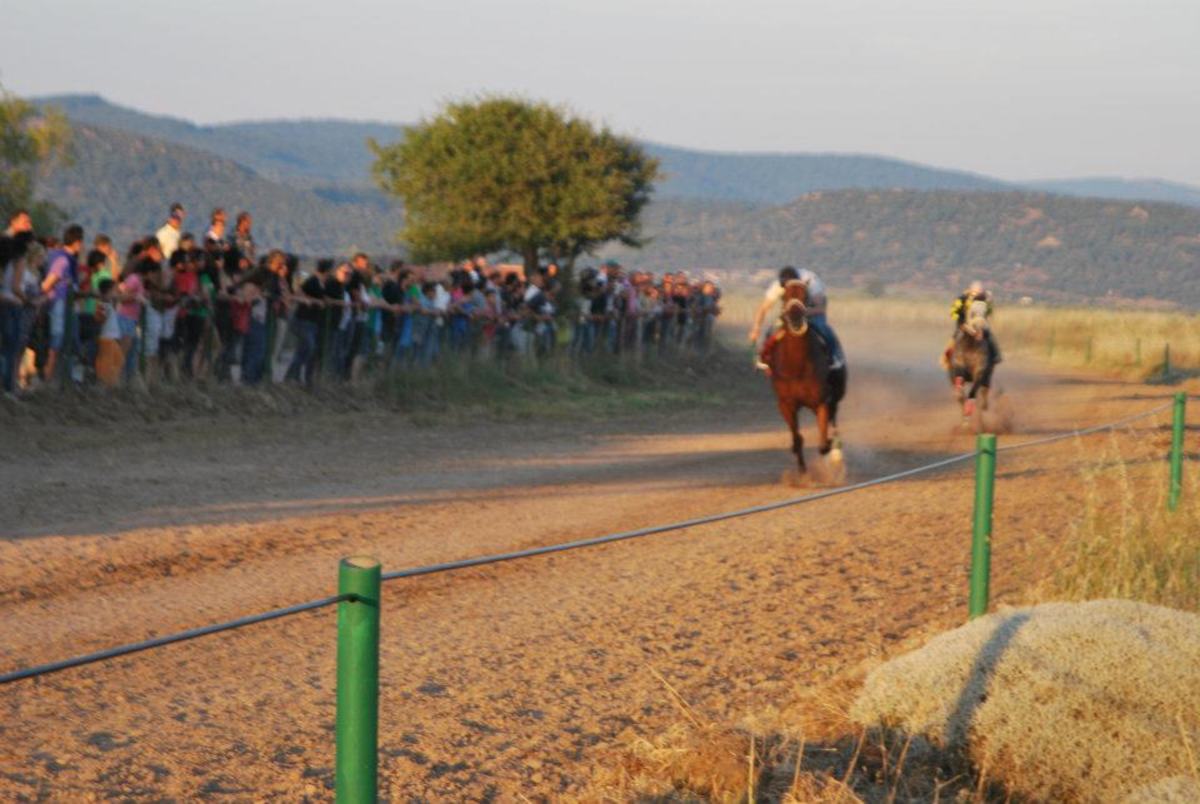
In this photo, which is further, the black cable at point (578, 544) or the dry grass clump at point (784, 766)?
the dry grass clump at point (784, 766)

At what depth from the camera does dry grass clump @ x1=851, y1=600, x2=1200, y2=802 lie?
6.70 m

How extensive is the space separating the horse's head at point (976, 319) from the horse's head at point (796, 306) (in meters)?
6.83

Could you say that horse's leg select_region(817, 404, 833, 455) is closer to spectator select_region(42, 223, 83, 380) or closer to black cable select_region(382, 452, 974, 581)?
spectator select_region(42, 223, 83, 380)

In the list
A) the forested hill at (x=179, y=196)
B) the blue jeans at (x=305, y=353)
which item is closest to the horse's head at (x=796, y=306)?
the blue jeans at (x=305, y=353)

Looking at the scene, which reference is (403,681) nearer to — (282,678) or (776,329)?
(282,678)

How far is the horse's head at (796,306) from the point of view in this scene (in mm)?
15781

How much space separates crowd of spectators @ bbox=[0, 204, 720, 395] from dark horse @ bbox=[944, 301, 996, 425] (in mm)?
6683

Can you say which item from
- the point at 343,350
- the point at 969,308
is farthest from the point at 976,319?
the point at 343,350

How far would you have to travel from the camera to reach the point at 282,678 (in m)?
7.89

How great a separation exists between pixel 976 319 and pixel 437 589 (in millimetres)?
13570

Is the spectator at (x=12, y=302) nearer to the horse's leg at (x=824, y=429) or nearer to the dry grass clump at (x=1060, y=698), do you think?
the horse's leg at (x=824, y=429)

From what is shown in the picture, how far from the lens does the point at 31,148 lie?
5097 cm

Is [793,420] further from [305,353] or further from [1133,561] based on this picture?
[305,353]

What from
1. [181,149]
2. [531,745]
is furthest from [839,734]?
[181,149]
